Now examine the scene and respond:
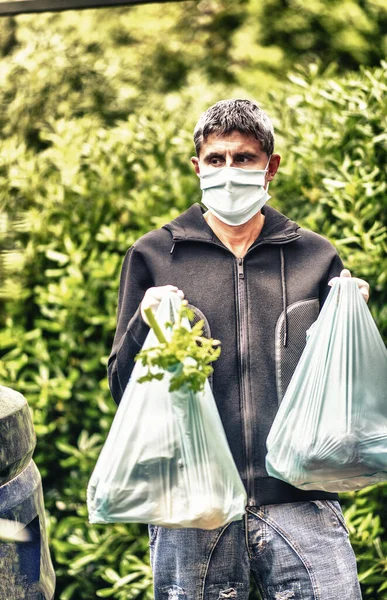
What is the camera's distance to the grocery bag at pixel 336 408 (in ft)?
6.93

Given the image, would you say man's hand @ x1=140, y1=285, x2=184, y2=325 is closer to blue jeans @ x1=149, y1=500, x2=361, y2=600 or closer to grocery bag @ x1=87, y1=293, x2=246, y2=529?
grocery bag @ x1=87, y1=293, x2=246, y2=529

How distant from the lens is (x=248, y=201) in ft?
7.57

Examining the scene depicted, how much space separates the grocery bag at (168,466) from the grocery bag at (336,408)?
0.16 meters

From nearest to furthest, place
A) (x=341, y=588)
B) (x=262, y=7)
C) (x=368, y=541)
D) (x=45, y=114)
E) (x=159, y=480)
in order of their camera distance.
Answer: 1. (x=159, y=480)
2. (x=341, y=588)
3. (x=368, y=541)
4. (x=45, y=114)
5. (x=262, y=7)

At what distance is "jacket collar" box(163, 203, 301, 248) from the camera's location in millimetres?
A: 2309

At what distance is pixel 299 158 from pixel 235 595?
6.49 ft

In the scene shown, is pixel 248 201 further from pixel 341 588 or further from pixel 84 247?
pixel 84 247

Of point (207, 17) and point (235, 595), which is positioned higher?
point (207, 17)

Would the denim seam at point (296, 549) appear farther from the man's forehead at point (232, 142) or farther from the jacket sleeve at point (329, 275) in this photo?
the man's forehead at point (232, 142)

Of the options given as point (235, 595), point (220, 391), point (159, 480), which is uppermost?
point (220, 391)

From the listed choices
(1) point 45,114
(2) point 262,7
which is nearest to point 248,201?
(1) point 45,114

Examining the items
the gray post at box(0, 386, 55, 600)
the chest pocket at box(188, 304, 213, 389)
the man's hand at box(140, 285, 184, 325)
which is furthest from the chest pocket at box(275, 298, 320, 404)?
the gray post at box(0, 386, 55, 600)

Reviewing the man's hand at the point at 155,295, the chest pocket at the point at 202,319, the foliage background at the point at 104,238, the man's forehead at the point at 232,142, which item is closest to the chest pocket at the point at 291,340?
the chest pocket at the point at 202,319

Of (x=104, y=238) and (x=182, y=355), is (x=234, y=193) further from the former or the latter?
(x=104, y=238)
